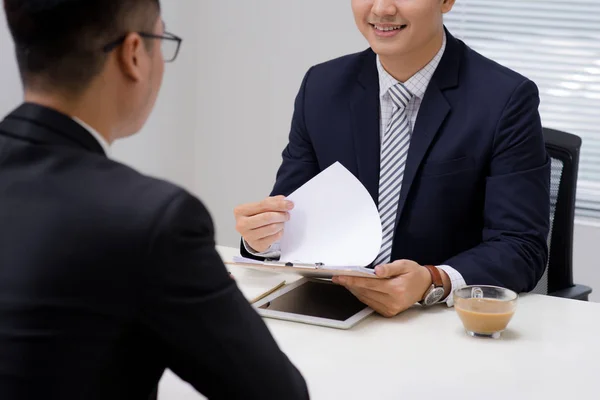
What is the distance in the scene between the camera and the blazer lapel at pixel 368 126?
6.88ft

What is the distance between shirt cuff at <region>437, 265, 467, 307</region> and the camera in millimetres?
1729

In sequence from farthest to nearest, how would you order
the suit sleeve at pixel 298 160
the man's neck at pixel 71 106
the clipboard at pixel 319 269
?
1. the suit sleeve at pixel 298 160
2. the clipboard at pixel 319 269
3. the man's neck at pixel 71 106

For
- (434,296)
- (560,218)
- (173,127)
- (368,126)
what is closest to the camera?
(434,296)

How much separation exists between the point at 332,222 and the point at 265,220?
15 centimetres

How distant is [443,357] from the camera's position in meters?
1.47

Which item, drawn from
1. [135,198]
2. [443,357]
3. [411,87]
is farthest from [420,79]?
[135,198]

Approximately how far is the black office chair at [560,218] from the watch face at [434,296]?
0.73 m

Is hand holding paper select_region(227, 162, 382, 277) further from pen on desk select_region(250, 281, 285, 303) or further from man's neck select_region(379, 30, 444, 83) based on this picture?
man's neck select_region(379, 30, 444, 83)

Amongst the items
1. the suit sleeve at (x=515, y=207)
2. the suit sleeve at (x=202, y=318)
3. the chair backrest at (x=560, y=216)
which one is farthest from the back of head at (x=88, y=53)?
the chair backrest at (x=560, y=216)

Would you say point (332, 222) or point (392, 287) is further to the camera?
point (332, 222)

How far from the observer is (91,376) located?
2.87 ft

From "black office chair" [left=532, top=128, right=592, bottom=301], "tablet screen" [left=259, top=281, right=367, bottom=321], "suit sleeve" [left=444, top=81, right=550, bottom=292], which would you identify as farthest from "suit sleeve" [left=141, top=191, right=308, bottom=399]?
"black office chair" [left=532, top=128, right=592, bottom=301]

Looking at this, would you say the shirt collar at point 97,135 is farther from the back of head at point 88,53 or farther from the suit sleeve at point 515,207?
the suit sleeve at point 515,207

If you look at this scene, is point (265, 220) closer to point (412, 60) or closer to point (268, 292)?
point (268, 292)
